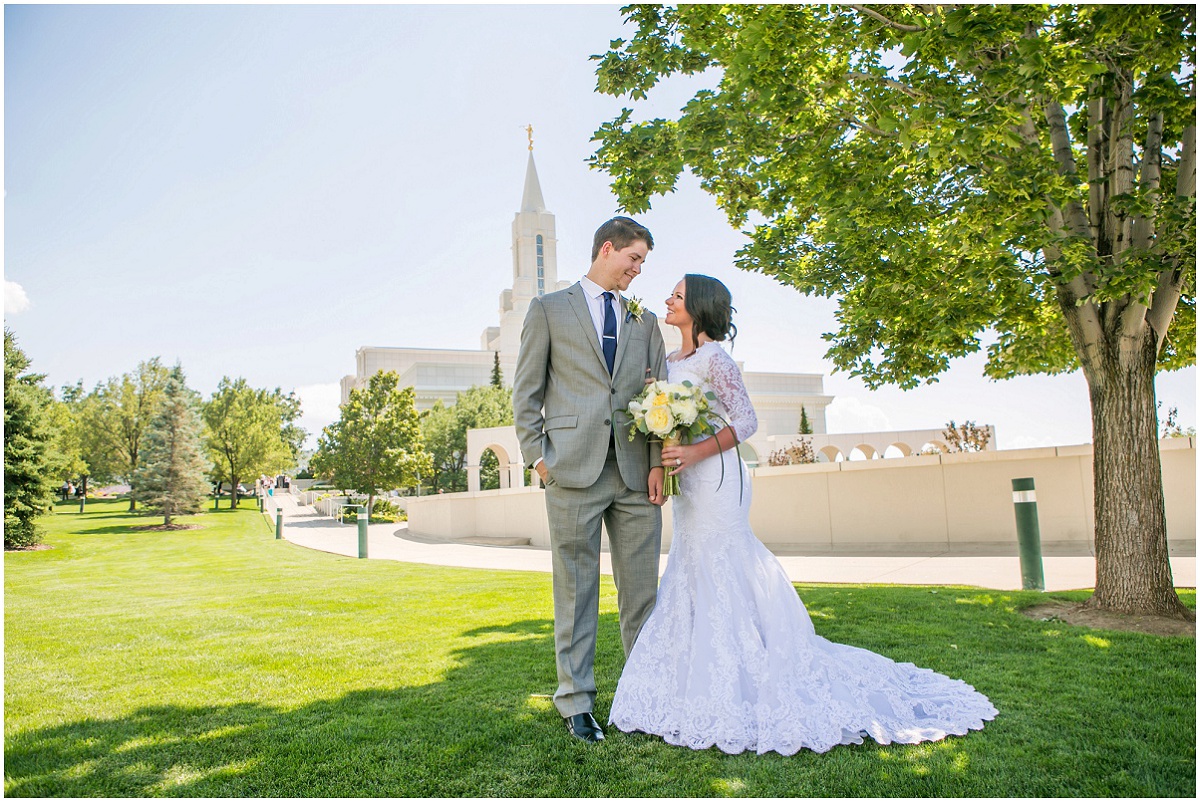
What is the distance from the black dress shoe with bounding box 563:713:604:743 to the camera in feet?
11.6

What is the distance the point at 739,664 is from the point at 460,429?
4664cm

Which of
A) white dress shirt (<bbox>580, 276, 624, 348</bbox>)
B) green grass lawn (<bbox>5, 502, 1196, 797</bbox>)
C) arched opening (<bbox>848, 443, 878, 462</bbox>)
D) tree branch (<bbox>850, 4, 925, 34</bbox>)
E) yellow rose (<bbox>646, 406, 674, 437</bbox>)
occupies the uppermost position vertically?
tree branch (<bbox>850, 4, 925, 34</bbox>)

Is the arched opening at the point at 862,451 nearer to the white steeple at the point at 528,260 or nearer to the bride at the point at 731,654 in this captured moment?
the white steeple at the point at 528,260

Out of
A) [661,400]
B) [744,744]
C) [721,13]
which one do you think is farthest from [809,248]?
[744,744]

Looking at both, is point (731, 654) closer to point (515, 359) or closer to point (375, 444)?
point (375, 444)

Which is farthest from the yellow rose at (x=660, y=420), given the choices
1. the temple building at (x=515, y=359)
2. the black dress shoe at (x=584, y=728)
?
the temple building at (x=515, y=359)

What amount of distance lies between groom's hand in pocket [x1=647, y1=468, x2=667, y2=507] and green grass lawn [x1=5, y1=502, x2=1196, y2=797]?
1147 millimetres

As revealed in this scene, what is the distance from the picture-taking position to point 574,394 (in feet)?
12.8

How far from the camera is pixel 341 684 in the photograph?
15.4ft

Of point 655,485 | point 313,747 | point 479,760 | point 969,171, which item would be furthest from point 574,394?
point 969,171

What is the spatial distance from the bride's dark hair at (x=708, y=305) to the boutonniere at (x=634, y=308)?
0.29 metres

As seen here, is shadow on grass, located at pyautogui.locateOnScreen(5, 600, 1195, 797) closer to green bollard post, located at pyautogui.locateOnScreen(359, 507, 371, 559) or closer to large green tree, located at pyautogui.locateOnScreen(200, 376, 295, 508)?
green bollard post, located at pyautogui.locateOnScreen(359, 507, 371, 559)

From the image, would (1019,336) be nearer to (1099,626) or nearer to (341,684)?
(1099,626)

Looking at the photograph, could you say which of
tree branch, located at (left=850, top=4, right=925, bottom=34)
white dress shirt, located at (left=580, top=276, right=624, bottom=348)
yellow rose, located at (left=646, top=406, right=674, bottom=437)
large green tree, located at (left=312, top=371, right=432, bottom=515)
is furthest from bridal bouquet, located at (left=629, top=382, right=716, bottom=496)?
large green tree, located at (left=312, top=371, right=432, bottom=515)
